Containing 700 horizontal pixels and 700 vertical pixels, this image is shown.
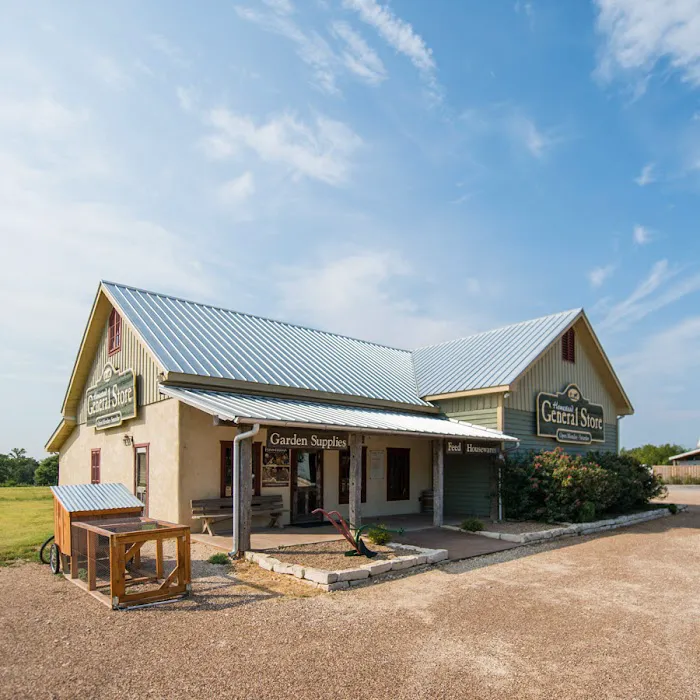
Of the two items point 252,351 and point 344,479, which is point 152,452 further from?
point 344,479

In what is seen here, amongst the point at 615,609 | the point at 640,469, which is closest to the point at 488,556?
the point at 615,609

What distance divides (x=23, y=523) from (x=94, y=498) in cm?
817

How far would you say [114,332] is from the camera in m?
17.6

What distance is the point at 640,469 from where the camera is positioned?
20016 mm

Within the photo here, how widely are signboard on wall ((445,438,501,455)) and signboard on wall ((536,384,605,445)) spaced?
2.91m

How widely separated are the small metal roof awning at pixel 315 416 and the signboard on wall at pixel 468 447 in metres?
0.24

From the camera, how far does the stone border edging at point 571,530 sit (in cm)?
1323


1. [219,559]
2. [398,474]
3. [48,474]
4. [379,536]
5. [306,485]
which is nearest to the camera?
[219,559]

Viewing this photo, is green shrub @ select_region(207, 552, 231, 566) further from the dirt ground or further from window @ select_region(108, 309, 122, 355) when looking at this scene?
window @ select_region(108, 309, 122, 355)

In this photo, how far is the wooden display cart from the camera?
25.7ft

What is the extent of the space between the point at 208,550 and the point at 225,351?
18.6 ft

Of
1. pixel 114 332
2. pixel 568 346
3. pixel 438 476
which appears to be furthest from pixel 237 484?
pixel 568 346

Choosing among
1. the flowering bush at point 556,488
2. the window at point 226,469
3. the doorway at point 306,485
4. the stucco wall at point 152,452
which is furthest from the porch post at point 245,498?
the flowering bush at point 556,488

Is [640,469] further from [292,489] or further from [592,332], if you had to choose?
[292,489]
